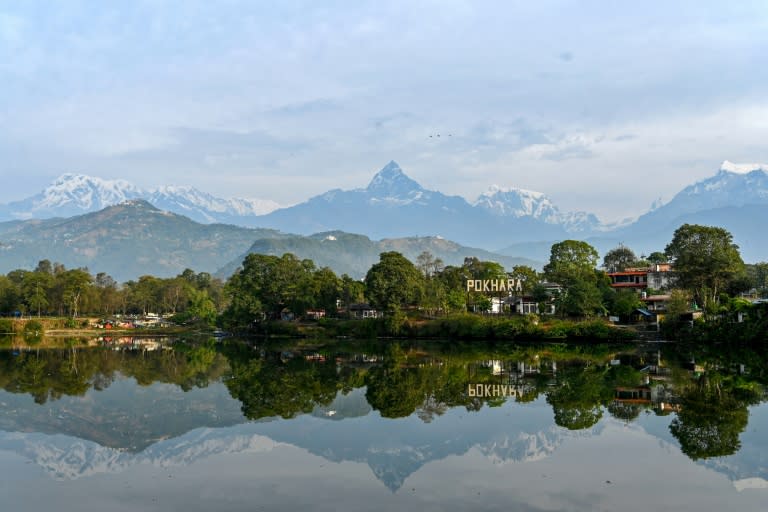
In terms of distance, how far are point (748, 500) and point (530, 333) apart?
2120 inches

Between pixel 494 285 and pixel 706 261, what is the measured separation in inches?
1204

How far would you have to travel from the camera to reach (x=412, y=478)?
19594mm

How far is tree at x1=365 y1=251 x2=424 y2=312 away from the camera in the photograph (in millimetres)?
81188

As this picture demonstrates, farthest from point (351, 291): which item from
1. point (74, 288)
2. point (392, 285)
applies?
point (74, 288)

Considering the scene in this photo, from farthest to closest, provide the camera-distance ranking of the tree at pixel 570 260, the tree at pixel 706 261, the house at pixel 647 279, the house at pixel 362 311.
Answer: the house at pixel 362 311, the tree at pixel 570 260, the house at pixel 647 279, the tree at pixel 706 261

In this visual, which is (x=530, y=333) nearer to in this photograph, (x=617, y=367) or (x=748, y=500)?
(x=617, y=367)

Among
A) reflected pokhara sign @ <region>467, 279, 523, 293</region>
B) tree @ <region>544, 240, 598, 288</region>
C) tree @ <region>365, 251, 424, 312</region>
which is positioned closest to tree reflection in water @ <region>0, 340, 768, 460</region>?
tree @ <region>365, 251, 424, 312</region>

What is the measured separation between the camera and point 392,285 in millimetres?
81250

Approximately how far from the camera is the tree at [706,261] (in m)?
68.4

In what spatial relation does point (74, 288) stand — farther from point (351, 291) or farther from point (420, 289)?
point (420, 289)

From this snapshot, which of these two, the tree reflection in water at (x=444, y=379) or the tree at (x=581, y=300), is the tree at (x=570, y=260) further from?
the tree reflection in water at (x=444, y=379)

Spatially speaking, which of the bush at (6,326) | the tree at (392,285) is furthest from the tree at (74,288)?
the tree at (392,285)

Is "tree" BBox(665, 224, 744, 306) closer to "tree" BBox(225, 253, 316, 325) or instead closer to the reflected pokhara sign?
the reflected pokhara sign

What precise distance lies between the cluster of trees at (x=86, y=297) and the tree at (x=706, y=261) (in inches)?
2569
